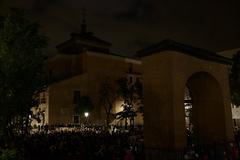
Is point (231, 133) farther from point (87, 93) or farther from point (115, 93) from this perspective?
point (115, 93)

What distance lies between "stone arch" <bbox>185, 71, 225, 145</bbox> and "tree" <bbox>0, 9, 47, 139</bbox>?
8194mm

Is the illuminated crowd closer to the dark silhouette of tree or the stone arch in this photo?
the stone arch

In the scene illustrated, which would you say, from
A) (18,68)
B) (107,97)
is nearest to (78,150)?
(18,68)

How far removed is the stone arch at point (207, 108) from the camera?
1446 centimetres

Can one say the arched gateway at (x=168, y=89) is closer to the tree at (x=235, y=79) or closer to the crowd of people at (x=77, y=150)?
the crowd of people at (x=77, y=150)

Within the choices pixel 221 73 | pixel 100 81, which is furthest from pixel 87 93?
pixel 221 73

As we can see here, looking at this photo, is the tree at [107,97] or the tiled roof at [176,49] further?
the tree at [107,97]

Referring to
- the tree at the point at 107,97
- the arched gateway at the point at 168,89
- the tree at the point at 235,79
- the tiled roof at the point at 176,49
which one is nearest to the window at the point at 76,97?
the tree at the point at 107,97

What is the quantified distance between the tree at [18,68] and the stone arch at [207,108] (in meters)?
8.19

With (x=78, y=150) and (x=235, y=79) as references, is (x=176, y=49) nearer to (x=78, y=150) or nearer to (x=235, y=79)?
(x=78, y=150)

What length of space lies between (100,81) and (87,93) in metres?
3.62

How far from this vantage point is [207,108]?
14.8 m

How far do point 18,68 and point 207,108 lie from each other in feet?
32.8

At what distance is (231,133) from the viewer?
14.6 meters
